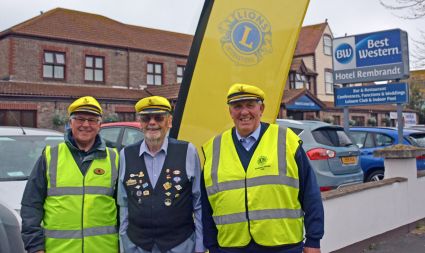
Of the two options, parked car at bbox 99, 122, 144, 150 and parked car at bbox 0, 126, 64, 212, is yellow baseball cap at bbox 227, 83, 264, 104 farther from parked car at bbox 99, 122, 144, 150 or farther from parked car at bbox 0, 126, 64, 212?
parked car at bbox 99, 122, 144, 150

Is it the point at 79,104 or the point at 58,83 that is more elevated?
the point at 58,83

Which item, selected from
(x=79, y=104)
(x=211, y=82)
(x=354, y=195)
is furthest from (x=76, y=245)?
(x=354, y=195)

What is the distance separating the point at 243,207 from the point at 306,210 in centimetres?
41

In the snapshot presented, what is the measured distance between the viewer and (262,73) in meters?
4.36

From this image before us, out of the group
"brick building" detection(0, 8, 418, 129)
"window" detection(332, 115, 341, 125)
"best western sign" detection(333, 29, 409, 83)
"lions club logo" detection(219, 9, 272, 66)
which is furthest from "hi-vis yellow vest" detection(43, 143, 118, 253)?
"window" detection(332, 115, 341, 125)

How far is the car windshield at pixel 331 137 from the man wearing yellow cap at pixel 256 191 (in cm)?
509

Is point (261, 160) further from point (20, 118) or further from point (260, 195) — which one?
point (20, 118)

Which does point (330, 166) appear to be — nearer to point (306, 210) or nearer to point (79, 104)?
point (306, 210)

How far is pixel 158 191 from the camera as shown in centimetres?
285

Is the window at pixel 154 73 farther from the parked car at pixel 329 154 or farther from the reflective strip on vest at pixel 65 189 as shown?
the reflective strip on vest at pixel 65 189

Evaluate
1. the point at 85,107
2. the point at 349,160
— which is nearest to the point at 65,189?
the point at 85,107

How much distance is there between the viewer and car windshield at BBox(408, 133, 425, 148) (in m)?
10.3

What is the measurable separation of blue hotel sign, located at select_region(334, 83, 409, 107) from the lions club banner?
18.1 ft

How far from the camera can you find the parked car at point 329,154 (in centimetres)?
732
